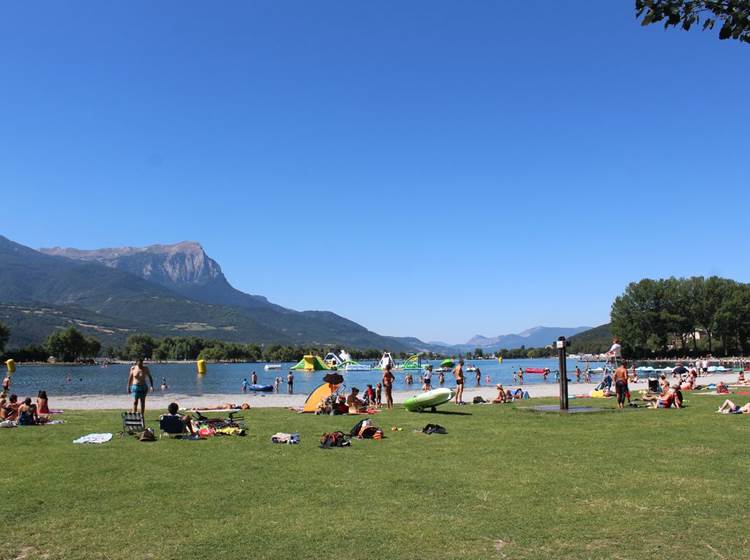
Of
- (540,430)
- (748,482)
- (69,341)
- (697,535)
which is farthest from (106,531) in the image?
(69,341)

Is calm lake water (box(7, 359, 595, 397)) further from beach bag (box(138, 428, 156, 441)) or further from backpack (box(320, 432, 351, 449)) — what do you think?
backpack (box(320, 432, 351, 449))

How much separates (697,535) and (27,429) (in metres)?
17.4

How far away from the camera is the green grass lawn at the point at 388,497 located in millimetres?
7004

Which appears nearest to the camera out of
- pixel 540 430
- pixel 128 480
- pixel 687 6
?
pixel 687 6

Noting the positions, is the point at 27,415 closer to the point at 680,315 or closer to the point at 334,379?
the point at 334,379

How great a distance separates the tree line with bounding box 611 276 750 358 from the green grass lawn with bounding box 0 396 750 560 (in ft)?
431

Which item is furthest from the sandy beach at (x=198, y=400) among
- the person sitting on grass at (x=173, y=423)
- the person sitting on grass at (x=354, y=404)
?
the person sitting on grass at (x=173, y=423)

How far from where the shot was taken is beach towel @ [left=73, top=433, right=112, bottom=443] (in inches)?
580

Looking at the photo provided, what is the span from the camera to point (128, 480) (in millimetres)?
10445

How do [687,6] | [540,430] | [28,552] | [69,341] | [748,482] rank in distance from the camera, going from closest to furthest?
1. [687,6]
2. [28,552]
3. [748,482]
4. [540,430]
5. [69,341]

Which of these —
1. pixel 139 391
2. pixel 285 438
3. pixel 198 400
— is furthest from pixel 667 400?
pixel 198 400

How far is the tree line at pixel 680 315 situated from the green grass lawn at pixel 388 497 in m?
131

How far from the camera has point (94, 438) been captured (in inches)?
589

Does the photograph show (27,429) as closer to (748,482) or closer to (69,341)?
(748,482)
